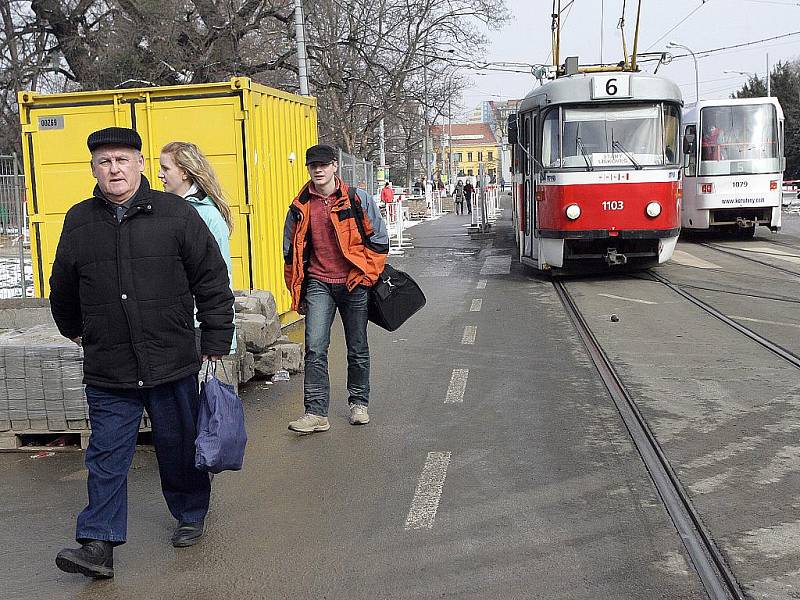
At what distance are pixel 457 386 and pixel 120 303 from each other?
429 centimetres

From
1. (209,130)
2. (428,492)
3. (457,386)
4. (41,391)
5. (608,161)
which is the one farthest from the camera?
(608,161)

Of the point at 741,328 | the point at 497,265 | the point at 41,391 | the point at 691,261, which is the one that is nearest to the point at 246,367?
the point at 41,391

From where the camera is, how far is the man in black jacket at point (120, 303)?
4.47m

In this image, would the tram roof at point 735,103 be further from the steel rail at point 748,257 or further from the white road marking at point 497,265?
the white road marking at point 497,265

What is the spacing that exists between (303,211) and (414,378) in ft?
8.17

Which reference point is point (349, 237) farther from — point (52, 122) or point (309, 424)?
point (52, 122)

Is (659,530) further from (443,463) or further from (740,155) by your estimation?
(740,155)

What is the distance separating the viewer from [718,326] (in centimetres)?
1093

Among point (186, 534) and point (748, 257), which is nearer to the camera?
point (186, 534)

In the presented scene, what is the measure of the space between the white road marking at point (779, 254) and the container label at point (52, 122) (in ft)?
41.3

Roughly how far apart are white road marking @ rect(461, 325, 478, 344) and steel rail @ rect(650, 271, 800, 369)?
9.05 ft

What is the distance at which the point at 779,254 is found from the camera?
19.3 m

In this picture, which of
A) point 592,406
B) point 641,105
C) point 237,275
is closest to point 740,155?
point 641,105

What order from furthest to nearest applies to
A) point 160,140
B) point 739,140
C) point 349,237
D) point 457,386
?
point 739,140 → point 160,140 → point 457,386 → point 349,237
